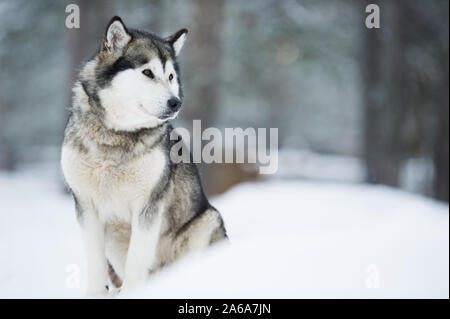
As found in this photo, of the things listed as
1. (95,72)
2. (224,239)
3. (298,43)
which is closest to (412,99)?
(298,43)

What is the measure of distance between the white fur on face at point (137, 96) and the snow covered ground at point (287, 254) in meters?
0.99

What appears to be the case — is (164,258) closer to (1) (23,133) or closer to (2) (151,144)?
(2) (151,144)

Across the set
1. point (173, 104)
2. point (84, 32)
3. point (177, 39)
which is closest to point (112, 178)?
point (173, 104)

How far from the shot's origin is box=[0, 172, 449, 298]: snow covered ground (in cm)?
258

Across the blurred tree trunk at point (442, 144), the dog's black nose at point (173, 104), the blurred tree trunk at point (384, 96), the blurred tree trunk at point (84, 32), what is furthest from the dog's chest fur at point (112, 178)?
the blurred tree trunk at point (442, 144)

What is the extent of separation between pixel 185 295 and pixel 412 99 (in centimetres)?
784

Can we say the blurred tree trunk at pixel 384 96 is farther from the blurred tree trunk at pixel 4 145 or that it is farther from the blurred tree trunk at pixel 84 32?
the blurred tree trunk at pixel 4 145

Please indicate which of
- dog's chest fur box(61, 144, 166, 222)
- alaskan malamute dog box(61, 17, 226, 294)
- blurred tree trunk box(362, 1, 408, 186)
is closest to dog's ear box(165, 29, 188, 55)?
alaskan malamute dog box(61, 17, 226, 294)

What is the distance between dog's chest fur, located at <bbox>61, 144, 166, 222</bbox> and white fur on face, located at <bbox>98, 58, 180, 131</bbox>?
0.76 feet

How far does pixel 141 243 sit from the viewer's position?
301 cm

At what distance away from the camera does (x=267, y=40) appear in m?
9.60

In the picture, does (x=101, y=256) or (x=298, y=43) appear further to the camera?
(x=298, y=43)

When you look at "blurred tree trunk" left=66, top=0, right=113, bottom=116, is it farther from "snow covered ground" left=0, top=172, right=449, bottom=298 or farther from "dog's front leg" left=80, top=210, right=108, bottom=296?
"dog's front leg" left=80, top=210, right=108, bottom=296

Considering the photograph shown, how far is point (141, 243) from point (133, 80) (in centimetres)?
107
